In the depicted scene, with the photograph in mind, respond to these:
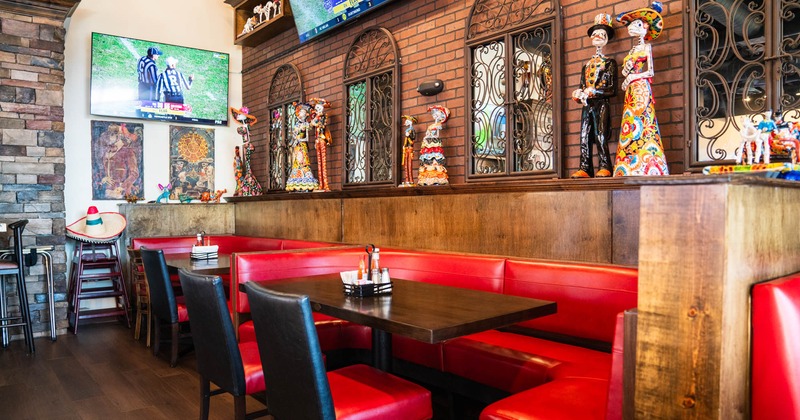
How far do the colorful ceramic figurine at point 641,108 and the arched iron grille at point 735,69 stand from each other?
0.21 metres

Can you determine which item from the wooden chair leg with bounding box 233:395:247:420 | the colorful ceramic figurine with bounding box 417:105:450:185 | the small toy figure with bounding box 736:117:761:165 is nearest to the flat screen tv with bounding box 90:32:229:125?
the colorful ceramic figurine with bounding box 417:105:450:185

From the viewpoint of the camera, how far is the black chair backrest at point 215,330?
225 centimetres

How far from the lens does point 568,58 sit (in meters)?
3.49

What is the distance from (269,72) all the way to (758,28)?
5347mm

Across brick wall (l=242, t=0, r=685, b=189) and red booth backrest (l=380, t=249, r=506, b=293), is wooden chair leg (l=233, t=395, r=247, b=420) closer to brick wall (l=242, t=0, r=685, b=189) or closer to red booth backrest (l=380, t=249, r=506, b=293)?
red booth backrest (l=380, t=249, r=506, b=293)

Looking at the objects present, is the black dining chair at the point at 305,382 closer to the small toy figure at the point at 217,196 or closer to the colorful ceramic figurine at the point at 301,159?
the colorful ceramic figurine at the point at 301,159

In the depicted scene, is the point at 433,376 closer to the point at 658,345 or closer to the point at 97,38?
the point at 658,345

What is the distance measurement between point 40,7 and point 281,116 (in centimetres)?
251

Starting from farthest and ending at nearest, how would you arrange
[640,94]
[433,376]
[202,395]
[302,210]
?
[302,210]
[433,376]
[640,94]
[202,395]

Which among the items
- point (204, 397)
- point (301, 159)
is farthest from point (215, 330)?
point (301, 159)

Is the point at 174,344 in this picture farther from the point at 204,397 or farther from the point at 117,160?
the point at 117,160

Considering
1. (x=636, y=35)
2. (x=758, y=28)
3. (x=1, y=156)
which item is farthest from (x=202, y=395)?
(x=1, y=156)

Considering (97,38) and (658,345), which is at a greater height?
(97,38)

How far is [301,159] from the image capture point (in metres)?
5.59
